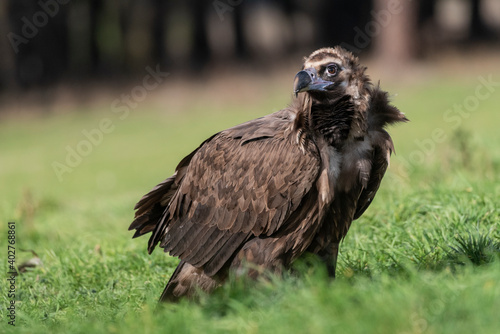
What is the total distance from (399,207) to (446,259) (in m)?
1.47

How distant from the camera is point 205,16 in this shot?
31.7 metres

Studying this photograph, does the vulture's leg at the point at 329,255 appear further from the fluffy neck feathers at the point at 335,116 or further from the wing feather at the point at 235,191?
the fluffy neck feathers at the point at 335,116

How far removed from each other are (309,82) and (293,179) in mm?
594

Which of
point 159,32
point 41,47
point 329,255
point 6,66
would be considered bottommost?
point 329,255

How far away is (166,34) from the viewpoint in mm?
31750

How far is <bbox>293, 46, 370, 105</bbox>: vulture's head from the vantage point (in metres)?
4.55

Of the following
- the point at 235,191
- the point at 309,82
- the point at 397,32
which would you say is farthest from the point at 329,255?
the point at 397,32

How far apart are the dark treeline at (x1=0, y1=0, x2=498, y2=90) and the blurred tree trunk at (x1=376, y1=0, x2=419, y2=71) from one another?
15.0 feet

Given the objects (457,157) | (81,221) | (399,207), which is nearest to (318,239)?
(399,207)

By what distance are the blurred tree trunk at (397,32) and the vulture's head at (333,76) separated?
2026 centimetres

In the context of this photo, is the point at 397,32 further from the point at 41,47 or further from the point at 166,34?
the point at 41,47

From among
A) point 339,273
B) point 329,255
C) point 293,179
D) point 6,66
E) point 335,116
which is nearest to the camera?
point 293,179

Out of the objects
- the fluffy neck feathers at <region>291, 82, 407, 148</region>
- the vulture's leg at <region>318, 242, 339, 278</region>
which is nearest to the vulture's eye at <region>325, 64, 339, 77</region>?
the fluffy neck feathers at <region>291, 82, 407, 148</region>

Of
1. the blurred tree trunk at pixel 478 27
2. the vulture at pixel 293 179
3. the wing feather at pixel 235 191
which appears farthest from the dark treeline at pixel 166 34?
the vulture at pixel 293 179
